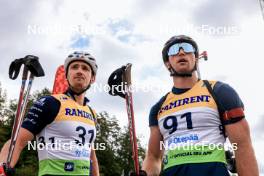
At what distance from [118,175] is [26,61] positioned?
60.9m

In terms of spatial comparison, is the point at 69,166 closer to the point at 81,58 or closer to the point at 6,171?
the point at 6,171

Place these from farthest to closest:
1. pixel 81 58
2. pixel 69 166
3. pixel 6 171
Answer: pixel 81 58
pixel 69 166
pixel 6 171

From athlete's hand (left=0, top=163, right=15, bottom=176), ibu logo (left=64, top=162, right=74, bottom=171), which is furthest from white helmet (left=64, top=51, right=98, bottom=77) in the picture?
athlete's hand (left=0, top=163, right=15, bottom=176)

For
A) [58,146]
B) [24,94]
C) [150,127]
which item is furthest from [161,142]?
[24,94]

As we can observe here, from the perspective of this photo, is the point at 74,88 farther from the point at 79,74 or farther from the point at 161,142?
the point at 161,142

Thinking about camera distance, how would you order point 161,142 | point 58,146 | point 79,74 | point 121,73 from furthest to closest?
1. point 79,74
2. point 121,73
3. point 58,146
4. point 161,142

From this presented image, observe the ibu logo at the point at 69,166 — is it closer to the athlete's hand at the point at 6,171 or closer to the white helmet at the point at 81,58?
the athlete's hand at the point at 6,171

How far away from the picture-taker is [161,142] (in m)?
5.23

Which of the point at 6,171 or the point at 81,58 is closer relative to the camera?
A: the point at 6,171

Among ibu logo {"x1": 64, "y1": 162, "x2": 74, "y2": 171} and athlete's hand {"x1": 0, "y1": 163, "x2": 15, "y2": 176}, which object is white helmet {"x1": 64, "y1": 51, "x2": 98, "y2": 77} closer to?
ibu logo {"x1": 64, "y1": 162, "x2": 74, "y2": 171}

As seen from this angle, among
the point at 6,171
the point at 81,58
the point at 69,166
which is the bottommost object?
the point at 6,171

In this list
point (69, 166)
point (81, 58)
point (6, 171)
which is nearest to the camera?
point (6, 171)

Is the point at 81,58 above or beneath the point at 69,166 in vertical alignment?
above

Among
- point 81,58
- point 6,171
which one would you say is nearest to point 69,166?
point 6,171
